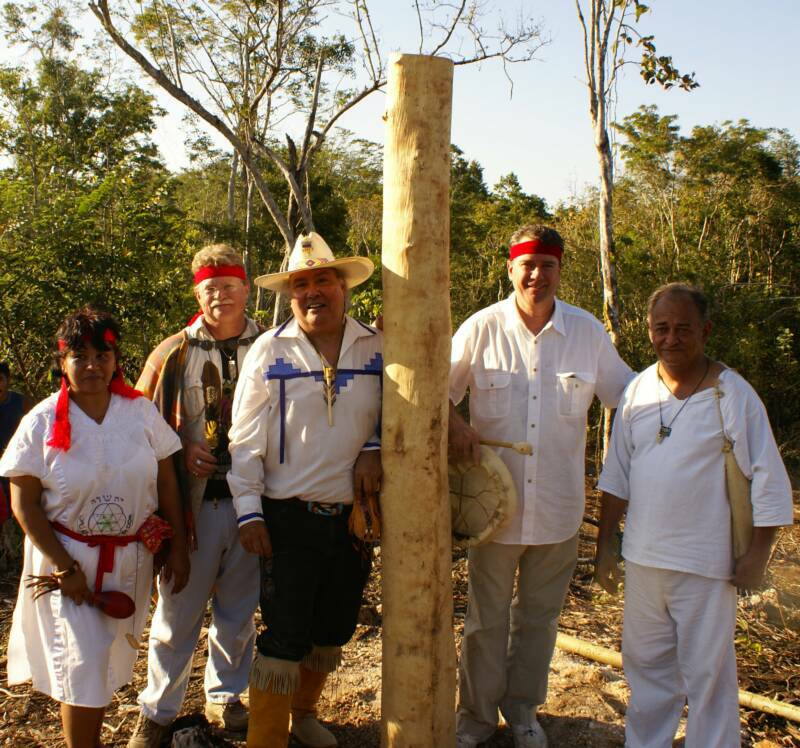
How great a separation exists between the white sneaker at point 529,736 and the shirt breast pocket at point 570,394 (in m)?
1.35

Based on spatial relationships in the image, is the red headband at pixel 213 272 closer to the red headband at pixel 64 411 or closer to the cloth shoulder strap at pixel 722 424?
the red headband at pixel 64 411

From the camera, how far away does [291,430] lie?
2816 millimetres

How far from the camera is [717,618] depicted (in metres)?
2.76

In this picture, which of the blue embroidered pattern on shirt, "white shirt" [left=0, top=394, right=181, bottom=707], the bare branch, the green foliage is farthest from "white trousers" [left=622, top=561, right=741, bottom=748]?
the bare branch

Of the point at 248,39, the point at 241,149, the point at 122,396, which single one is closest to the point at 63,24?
the point at 248,39

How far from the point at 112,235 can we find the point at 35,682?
5392 mm

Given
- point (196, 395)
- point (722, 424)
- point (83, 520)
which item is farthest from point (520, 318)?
point (83, 520)

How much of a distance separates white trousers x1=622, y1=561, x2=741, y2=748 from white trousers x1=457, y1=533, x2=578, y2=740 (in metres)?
0.34

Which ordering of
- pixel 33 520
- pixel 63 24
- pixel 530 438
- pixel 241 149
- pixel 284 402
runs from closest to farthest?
pixel 33 520, pixel 284 402, pixel 530 438, pixel 241 149, pixel 63 24

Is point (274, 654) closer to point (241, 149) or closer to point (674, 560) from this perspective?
point (674, 560)

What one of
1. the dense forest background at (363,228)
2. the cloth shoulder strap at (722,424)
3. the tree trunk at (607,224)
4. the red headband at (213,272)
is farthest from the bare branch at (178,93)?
the cloth shoulder strap at (722,424)

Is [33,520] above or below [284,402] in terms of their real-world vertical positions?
below

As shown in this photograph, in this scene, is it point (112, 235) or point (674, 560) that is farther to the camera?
point (112, 235)

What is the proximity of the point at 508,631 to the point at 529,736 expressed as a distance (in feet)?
1.46
